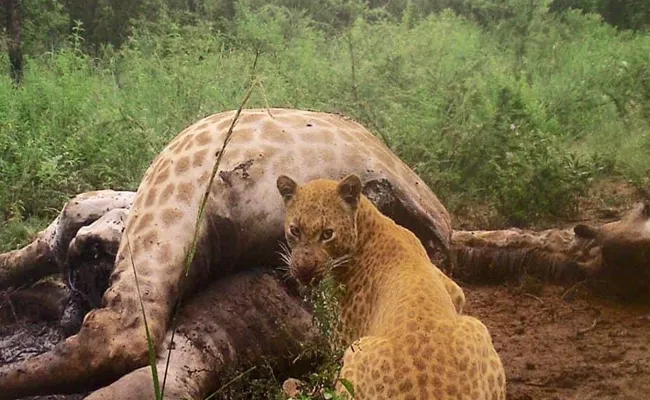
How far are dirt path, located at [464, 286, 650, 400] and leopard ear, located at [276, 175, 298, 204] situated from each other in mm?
895

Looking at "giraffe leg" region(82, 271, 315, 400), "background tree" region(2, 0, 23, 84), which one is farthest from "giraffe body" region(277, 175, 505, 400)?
"background tree" region(2, 0, 23, 84)

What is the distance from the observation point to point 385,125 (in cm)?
512

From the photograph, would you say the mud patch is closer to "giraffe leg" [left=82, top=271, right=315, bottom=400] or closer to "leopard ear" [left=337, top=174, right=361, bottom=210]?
"giraffe leg" [left=82, top=271, right=315, bottom=400]

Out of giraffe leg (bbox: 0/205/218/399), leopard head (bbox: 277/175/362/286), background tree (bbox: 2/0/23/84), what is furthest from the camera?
background tree (bbox: 2/0/23/84)

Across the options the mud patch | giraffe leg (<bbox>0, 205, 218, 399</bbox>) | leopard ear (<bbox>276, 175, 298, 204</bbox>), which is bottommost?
the mud patch

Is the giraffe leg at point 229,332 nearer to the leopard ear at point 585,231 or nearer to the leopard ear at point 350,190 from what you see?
the leopard ear at point 350,190

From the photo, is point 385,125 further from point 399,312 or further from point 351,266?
point 399,312

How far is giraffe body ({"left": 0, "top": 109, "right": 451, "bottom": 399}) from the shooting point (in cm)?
261

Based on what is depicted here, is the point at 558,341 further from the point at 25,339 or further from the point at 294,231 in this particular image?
the point at 25,339

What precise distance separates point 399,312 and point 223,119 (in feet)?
4.55

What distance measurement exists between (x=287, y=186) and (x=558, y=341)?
1.19 metres

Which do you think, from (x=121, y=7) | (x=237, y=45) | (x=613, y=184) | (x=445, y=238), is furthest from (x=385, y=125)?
(x=121, y=7)

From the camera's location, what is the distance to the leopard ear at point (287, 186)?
258 cm

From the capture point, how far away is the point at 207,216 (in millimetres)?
3020
